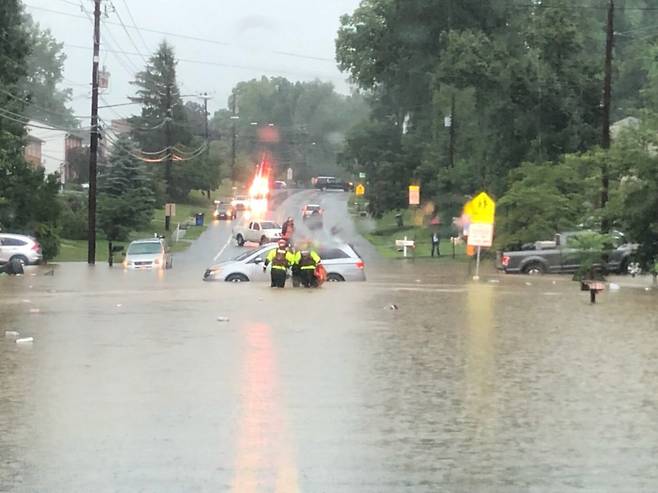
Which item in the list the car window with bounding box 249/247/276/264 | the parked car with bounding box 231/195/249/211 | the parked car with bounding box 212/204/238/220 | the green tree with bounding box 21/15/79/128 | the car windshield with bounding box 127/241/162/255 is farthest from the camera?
the green tree with bounding box 21/15/79/128

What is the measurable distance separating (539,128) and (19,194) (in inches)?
937

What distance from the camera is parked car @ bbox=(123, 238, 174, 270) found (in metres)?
44.9

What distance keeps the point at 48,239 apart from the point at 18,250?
35.3 ft

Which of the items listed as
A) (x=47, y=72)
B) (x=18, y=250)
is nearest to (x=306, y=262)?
(x=18, y=250)

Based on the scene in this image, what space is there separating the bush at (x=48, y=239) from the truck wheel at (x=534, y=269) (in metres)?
21.8

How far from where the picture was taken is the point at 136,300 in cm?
2620

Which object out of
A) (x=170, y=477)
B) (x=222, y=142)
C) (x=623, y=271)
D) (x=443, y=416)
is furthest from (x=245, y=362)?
(x=222, y=142)

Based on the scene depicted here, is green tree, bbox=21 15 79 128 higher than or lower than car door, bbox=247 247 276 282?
higher

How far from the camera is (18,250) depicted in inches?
1682

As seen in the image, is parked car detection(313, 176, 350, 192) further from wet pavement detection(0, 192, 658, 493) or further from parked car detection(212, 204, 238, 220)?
wet pavement detection(0, 192, 658, 493)

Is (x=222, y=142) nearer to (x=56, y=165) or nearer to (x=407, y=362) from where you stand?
(x=56, y=165)

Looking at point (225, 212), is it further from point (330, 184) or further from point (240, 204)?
point (330, 184)

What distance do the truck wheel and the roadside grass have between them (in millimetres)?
12829

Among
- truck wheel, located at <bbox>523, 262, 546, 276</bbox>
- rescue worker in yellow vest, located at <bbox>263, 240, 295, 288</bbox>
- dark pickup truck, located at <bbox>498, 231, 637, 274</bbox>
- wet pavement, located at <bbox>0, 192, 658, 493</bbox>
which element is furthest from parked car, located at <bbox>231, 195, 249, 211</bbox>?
wet pavement, located at <bbox>0, 192, 658, 493</bbox>
